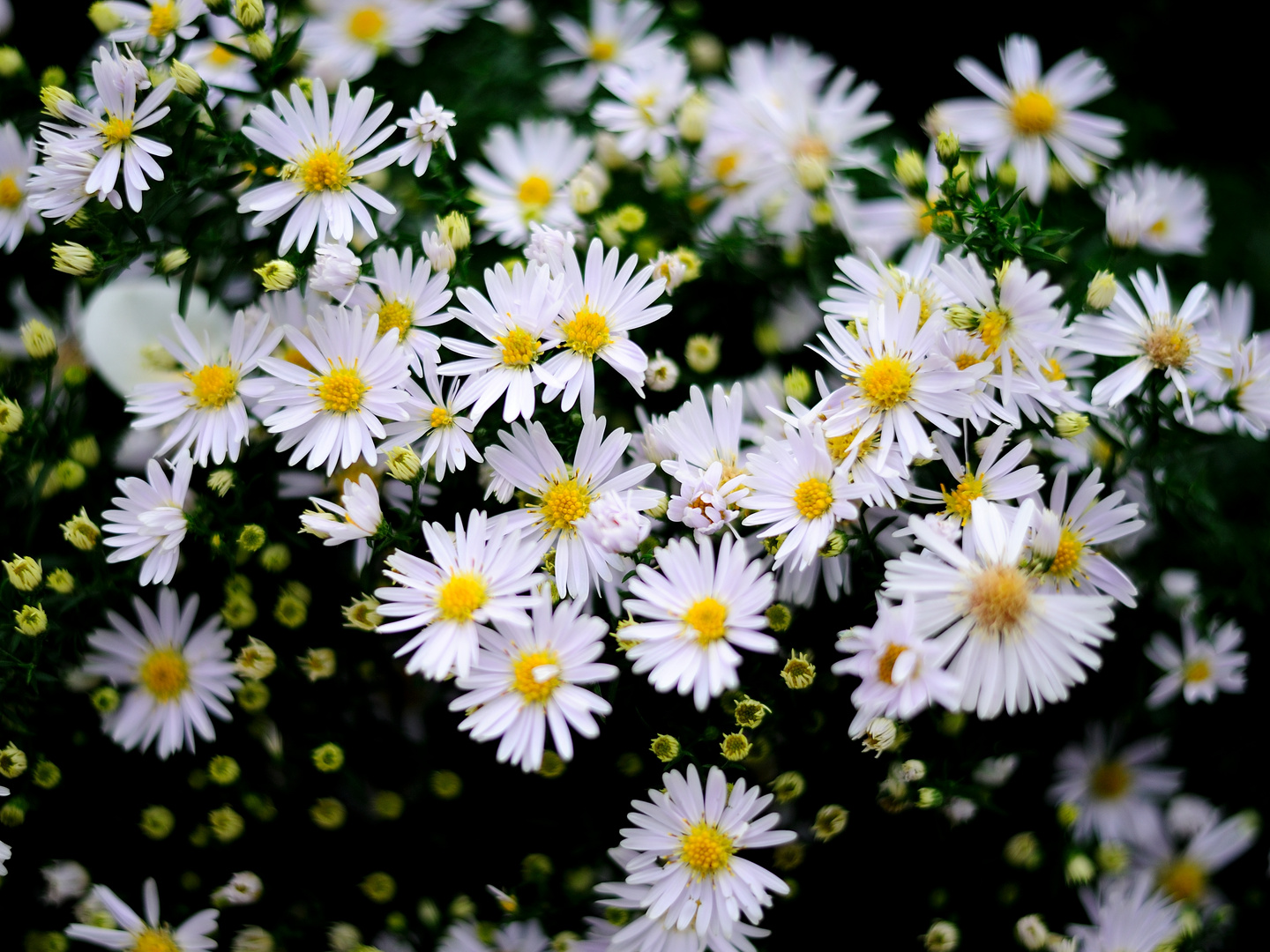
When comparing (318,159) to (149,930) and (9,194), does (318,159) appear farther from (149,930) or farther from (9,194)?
(149,930)

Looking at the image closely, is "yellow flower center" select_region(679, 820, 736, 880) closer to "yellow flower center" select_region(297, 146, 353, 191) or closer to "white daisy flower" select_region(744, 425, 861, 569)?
"white daisy flower" select_region(744, 425, 861, 569)

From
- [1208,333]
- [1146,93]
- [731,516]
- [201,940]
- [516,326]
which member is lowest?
[201,940]

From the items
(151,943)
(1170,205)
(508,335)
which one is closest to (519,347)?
(508,335)

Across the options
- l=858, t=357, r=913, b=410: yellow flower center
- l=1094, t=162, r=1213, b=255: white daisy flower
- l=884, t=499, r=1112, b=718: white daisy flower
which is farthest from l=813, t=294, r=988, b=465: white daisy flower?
l=1094, t=162, r=1213, b=255: white daisy flower

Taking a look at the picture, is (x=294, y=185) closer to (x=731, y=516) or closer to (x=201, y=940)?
(x=731, y=516)

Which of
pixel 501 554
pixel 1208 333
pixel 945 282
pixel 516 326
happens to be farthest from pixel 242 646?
pixel 1208 333

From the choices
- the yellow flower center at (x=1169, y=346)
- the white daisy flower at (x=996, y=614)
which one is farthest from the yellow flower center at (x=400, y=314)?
the yellow flower center at (x=1169, y=346)

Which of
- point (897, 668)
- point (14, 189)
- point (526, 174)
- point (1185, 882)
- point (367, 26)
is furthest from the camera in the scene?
point (367, 26)
